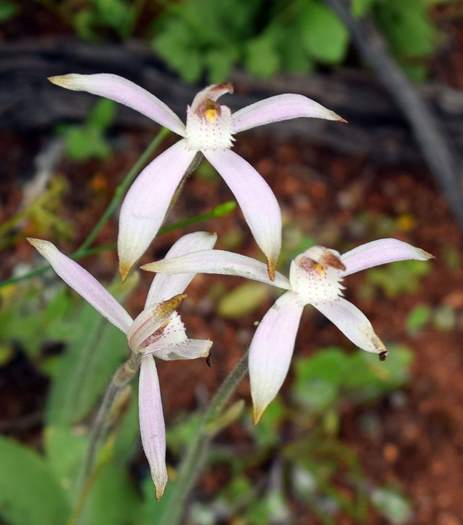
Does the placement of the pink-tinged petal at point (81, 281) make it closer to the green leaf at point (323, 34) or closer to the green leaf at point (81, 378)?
the green leaf at point (81, 378)

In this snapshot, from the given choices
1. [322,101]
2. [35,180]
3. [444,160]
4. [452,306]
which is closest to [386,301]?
[452,306]

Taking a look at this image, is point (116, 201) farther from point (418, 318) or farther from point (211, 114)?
point (418, 318)

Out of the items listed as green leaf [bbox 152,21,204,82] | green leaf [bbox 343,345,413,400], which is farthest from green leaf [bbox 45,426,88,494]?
green leaf [bbox 152,21,204,82]

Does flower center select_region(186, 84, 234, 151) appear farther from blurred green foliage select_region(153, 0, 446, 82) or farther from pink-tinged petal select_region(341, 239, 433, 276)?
blurred green foliage select_region(153, 0, 446, 82)

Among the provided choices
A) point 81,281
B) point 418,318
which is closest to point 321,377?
point 418,318

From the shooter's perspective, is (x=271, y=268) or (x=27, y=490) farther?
(x=27, y=490)

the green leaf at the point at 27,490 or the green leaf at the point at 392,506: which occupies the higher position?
the green leaf at the point at 27,490

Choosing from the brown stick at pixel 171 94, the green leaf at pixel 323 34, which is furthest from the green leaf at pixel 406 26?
the green leaf at pixel 323 34
